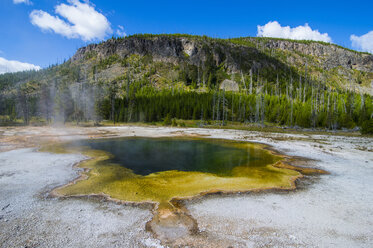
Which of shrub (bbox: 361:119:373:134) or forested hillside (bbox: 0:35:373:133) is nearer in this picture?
shrub (bbox: 361:119:373:134)

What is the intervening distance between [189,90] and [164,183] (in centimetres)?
12160

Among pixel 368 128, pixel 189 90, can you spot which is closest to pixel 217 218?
pixel 368 128

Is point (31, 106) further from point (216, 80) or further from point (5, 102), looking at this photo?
point (216, 80)

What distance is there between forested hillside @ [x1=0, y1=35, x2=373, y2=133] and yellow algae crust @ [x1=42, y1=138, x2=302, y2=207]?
52333mm

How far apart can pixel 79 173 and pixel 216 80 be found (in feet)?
485

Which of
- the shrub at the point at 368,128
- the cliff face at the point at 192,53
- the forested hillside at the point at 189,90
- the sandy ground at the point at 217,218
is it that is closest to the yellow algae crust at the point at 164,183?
the sandy ground at the point at 217,218

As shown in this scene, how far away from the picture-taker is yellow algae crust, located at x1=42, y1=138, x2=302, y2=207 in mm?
10953

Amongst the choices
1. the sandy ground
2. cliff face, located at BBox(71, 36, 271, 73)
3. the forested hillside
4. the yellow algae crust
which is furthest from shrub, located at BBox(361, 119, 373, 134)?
cliff face, located at BBox(71, 36, 271, 73)

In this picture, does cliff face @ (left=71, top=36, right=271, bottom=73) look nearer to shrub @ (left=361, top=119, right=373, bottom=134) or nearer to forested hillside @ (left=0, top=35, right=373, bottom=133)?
forested hillside @ (left=0, top=35, right=373, bottom=133)

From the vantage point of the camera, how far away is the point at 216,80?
506 ft

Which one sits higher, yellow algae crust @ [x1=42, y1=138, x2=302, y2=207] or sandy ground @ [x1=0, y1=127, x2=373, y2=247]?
sandy ground @ [x1=0, y1=127, x2=373, y2=247]

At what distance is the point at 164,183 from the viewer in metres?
13.2

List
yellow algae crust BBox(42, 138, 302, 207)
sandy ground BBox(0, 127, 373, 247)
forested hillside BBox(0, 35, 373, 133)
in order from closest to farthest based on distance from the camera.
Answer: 1. sandy ground BBox(0, 127, 373, 247)
2. yellow algae crust BBox(42, 138, 302, 207)
3. forested hillside BBox(0, 35, 373, 133)

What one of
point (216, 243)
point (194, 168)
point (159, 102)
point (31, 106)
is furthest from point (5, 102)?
point (216, 243)
